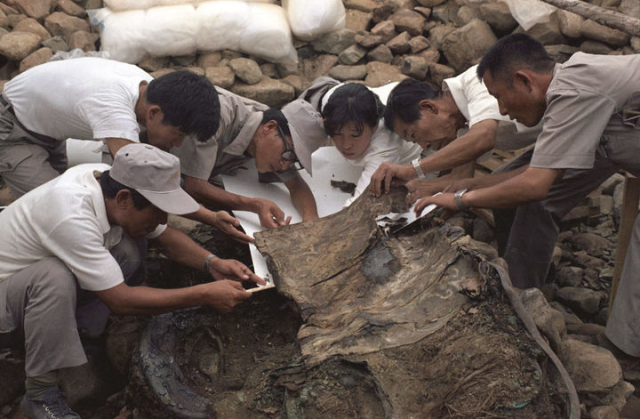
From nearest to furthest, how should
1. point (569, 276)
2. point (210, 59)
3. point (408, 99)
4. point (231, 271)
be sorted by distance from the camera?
point (231, 271)
point (408, 99)
point (569, 276)
point (210, 59)

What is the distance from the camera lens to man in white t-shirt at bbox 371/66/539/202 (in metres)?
3.11

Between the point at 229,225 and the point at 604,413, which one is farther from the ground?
the point at 604,413

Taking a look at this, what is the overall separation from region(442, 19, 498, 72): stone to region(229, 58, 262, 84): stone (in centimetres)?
168

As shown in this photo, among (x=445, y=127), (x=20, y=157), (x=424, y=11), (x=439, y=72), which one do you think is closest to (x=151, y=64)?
(x=20, y=157)

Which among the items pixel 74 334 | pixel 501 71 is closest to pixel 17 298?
pixel 74 334

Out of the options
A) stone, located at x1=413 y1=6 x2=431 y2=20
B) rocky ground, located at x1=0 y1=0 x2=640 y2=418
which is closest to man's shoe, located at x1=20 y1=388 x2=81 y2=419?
rocky ground, located at x1=0 y1=0 x2=640 y2=418

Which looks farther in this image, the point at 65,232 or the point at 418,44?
the point at 418,44

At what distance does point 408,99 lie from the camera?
3.30 m

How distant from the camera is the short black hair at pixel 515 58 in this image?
2635 mm

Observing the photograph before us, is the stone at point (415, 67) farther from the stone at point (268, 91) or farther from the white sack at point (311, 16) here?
the stone at point (268, 91)

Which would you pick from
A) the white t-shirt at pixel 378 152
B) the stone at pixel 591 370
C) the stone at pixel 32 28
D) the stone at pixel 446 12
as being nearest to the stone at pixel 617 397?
the stone at pixel 591 370

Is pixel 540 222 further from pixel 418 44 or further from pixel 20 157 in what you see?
pixel 20 157

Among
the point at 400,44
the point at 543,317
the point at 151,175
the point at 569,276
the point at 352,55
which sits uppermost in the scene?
the point at 151,175

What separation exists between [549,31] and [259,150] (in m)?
2.76
